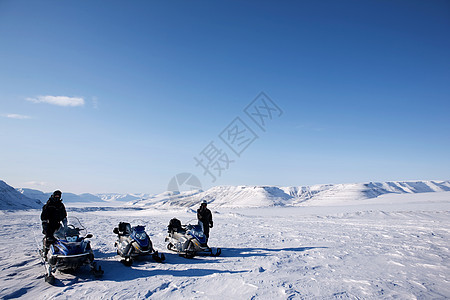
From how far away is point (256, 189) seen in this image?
645ft

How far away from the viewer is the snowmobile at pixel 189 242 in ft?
30.0

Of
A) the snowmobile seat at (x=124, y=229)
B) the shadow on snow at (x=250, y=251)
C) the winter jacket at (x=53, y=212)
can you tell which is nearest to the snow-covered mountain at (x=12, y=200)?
the snowmobile seat at (x=124, y=229)

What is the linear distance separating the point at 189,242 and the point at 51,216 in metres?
4.48

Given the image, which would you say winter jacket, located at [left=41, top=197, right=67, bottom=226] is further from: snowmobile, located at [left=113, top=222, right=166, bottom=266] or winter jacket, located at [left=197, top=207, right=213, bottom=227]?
winter jacket, located at [left=197, top=207, right=213, bottom=227]

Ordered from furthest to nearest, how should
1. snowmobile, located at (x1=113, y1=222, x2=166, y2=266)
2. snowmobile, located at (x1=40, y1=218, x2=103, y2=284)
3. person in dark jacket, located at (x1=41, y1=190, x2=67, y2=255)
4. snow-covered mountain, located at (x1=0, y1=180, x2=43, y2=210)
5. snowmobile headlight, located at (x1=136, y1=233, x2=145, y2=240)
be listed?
snow-covered mountain, located at (x1=0, y1=180, x2=43, y2=210) → snowmobile headlight, located at (x1=136, y1=233, x2=145, y2=240) → snowmobile, located at (x1=113, y1=222, x2=166, y2=266) → person in dark jacket, located at (x1=41, y1=190, x2=67, y2=255) → snowmobile, located at (x1=40, y1=218, x2=103, y2=284)

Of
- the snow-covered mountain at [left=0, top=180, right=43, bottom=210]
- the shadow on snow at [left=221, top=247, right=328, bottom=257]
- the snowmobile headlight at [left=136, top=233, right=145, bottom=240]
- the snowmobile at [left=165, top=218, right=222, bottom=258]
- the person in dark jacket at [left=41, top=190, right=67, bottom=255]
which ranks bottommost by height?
the shadow on snow at [left=221, top=247, right=328, bottom=257]

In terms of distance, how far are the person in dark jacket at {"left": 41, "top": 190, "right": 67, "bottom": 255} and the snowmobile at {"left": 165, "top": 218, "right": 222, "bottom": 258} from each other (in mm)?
3950

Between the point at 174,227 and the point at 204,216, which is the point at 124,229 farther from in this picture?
the point at 204,216

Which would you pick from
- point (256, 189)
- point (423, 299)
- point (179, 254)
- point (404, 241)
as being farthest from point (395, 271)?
point (256, 189)

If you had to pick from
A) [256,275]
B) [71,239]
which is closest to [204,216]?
[256,275]

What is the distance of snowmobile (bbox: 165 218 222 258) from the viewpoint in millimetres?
9133

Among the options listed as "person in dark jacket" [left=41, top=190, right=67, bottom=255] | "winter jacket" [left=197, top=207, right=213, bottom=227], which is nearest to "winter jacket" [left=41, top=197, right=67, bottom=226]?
"person in dark jacket" [left=41, top=190, right=67, bottom=255]

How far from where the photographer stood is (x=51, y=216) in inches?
289

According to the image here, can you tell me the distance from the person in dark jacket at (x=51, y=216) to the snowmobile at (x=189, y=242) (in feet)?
13.0
